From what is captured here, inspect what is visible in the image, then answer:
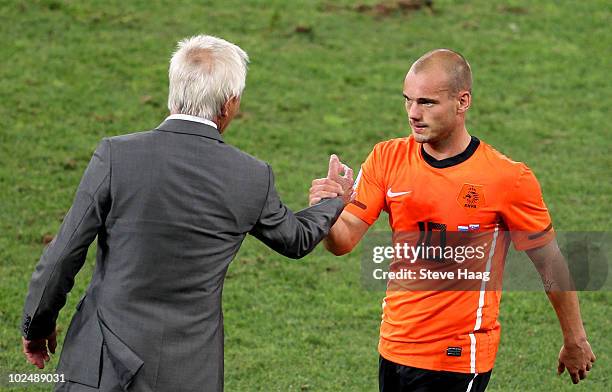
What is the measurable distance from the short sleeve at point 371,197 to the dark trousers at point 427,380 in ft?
2.17

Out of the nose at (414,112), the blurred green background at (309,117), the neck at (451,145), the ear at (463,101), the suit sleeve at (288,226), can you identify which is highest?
the ear at (463,101)

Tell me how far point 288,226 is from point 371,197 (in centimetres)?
76

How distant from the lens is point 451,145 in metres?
5.01

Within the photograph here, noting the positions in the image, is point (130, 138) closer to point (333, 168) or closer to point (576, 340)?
point (333, 168)

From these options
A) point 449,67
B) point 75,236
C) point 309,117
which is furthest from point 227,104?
point 309,117

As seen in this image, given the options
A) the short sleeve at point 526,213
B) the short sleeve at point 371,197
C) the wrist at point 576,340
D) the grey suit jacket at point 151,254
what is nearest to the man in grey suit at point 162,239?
the grey suit jacket at point 151,254

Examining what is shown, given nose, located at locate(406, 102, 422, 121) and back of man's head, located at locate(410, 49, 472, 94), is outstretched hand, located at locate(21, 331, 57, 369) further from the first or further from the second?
back of man's head, located at locate(410, 49, 472, 94)

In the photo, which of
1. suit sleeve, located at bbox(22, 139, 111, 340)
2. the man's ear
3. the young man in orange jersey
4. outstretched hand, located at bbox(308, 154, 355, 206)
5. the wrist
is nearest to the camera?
suit sleeve, located at bbox(22, 139, 111, 340)

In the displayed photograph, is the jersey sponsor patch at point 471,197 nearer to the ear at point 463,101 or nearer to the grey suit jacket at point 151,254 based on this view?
the ear at point 463,101

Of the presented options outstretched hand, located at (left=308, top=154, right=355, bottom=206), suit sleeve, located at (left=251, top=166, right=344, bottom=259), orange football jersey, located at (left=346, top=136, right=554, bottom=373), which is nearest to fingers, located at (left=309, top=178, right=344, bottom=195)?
outstretched hand, located at (left=308, top=154, right=355, bottom=206)

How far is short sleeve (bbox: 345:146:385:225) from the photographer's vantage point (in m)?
5.08

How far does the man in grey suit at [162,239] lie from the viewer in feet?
13.6

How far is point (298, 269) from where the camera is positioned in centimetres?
880

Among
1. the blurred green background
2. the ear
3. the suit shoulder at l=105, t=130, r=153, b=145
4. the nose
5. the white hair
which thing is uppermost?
the white hair
